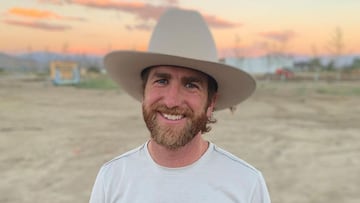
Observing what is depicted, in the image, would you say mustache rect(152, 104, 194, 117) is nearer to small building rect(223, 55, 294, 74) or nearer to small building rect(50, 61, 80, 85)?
small building rect(50, 61, 80, 85)

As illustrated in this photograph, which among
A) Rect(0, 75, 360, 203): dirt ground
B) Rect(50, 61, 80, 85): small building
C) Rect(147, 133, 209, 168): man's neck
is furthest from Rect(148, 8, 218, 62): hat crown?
Rect(50, 61, 80, 85): small building

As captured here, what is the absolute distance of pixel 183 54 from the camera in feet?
5.87

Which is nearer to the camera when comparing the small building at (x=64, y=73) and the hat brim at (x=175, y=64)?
the hat brim at (x=175, y=64)

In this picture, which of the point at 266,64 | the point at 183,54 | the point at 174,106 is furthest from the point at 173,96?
the point at 266,64

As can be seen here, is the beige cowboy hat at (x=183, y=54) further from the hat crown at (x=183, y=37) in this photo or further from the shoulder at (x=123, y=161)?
the shoulder at (x=123, y=161)

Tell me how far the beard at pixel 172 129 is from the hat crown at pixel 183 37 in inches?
8.1

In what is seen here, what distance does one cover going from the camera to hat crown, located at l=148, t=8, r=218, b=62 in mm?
1814

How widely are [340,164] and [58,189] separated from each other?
196 inches

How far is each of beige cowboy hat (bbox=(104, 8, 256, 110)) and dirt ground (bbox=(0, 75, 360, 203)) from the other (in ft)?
16.4

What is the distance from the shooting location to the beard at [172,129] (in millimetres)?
1725

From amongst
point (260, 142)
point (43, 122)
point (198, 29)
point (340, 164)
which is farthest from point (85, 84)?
point (198, 29)

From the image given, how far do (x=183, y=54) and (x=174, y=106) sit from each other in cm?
20

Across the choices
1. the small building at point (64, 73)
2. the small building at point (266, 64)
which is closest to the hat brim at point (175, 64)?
the small building at point (64, 73)

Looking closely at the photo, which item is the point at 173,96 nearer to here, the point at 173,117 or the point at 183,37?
the point at 173,117
